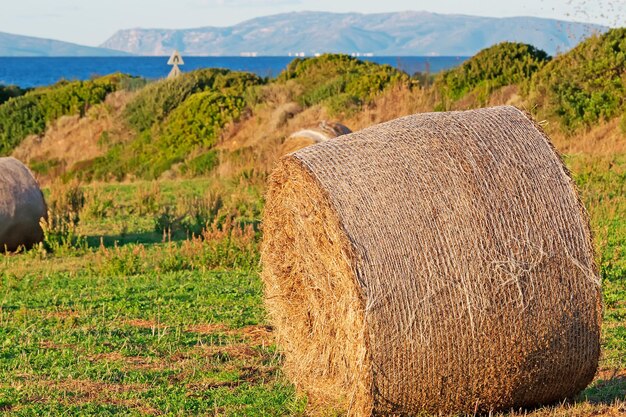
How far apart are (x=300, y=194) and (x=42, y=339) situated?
10.7ft

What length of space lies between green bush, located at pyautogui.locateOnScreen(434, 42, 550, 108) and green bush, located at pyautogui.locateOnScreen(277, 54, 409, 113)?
6.34ft

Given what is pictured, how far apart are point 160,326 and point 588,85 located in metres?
15.7

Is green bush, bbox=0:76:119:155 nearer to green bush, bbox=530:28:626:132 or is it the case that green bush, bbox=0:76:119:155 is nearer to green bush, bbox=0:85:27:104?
green bush, bbox=0:85:27:104

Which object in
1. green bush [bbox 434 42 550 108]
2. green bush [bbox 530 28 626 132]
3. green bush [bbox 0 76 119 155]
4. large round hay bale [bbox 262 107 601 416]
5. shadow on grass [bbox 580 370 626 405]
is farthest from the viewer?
green bush [bbox 0 76 119 155]

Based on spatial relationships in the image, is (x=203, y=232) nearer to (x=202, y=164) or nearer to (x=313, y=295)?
(x=313, y=295)

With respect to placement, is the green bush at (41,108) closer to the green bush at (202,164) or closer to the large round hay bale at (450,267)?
the green bush at (202,164)

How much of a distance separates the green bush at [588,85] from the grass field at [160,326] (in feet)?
19.1

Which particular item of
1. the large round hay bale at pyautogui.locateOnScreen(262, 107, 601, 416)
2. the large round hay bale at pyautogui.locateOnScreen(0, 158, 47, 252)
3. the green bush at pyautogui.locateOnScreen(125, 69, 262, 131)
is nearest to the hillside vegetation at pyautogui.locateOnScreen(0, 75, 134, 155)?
the green bush at pyautogui.locateOnScreen(125, 69, 262, 131)

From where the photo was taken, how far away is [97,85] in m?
39.5

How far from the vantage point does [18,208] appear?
13.6m

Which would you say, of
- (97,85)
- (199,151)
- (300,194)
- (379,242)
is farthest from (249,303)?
(97,85)

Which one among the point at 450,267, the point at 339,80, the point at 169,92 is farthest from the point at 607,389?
Answer: the point at 169,92

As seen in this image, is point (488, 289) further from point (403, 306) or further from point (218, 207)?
point (218, 207)

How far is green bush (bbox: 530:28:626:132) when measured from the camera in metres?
21.7
